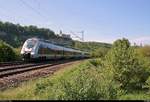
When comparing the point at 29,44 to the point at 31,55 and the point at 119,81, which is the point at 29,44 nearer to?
the point at 31,55

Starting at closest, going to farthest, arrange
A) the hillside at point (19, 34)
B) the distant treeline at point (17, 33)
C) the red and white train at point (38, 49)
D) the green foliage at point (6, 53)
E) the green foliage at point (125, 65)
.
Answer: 1. the green foliage at point (125, 65)
2. the red and white train at point (38, 49)
3. the green foliage at point (6, 53)
4. the hillside at point (19, 34)
5. the distant treeline at point (17, 33)

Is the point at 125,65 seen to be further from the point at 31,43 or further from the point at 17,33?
the point at 17,33

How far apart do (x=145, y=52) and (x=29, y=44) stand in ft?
61.6

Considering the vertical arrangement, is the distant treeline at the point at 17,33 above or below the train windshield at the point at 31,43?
above

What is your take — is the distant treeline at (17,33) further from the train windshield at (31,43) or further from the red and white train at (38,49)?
the train windshield at (31,43)

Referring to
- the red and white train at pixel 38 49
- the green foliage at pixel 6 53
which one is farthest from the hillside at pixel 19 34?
the green foliage at pixel 6 53

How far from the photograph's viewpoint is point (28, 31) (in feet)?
366

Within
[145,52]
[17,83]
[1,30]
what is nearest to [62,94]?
[17,83]

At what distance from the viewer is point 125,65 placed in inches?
1032

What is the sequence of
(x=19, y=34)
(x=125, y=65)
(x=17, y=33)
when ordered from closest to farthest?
1. (x=125, y=65)
2. (x=17, y=33)
3. (x=19, y=34)

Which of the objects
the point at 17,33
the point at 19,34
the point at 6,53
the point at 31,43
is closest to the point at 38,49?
the point at 31,43

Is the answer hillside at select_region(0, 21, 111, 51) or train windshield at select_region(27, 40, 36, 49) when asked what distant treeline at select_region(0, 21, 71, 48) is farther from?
train windshield at select_region(27, 40, 36, 49)

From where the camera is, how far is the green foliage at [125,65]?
25812mm

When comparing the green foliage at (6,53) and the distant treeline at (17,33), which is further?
the distant treeline at (17,33)
